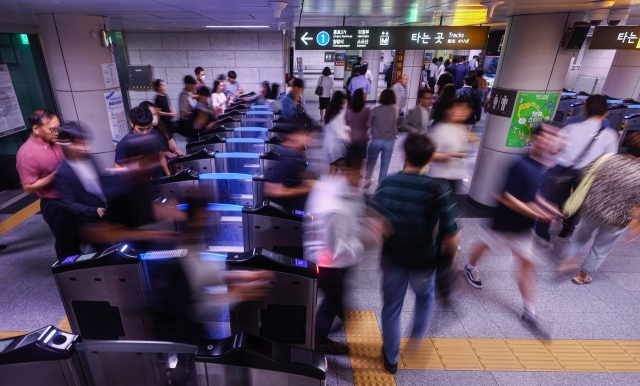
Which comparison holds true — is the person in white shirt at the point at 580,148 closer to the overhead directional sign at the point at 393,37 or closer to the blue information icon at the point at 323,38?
the overhead directional sign at the point at 393,37

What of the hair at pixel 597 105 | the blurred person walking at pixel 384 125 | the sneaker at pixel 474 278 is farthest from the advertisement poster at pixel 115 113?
the hair at pixel 597 105

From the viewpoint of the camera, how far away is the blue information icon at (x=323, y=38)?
533cm

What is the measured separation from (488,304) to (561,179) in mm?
1773

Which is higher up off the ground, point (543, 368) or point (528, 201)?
point (528, 201)

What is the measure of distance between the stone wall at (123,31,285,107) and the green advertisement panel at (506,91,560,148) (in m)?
7.19

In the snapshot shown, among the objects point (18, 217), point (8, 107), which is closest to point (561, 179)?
point (18, 217)

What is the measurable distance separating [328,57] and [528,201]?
957 inches

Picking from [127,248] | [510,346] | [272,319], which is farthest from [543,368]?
[127,248]

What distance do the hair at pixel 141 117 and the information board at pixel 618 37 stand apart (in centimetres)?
650

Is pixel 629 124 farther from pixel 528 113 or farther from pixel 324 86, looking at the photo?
pixel 324 86

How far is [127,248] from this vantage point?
2457 mm

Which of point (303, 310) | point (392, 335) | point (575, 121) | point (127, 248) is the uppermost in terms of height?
point (575, 121)

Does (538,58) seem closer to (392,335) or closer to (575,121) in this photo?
(575,121)

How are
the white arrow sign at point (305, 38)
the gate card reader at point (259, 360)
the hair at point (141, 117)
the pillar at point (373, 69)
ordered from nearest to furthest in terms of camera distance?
the gate card reader at point (259, 360) → the hair at point (141, 117) → the white arrow sign at point (305, 38) → the pillar at point (373, 69)
